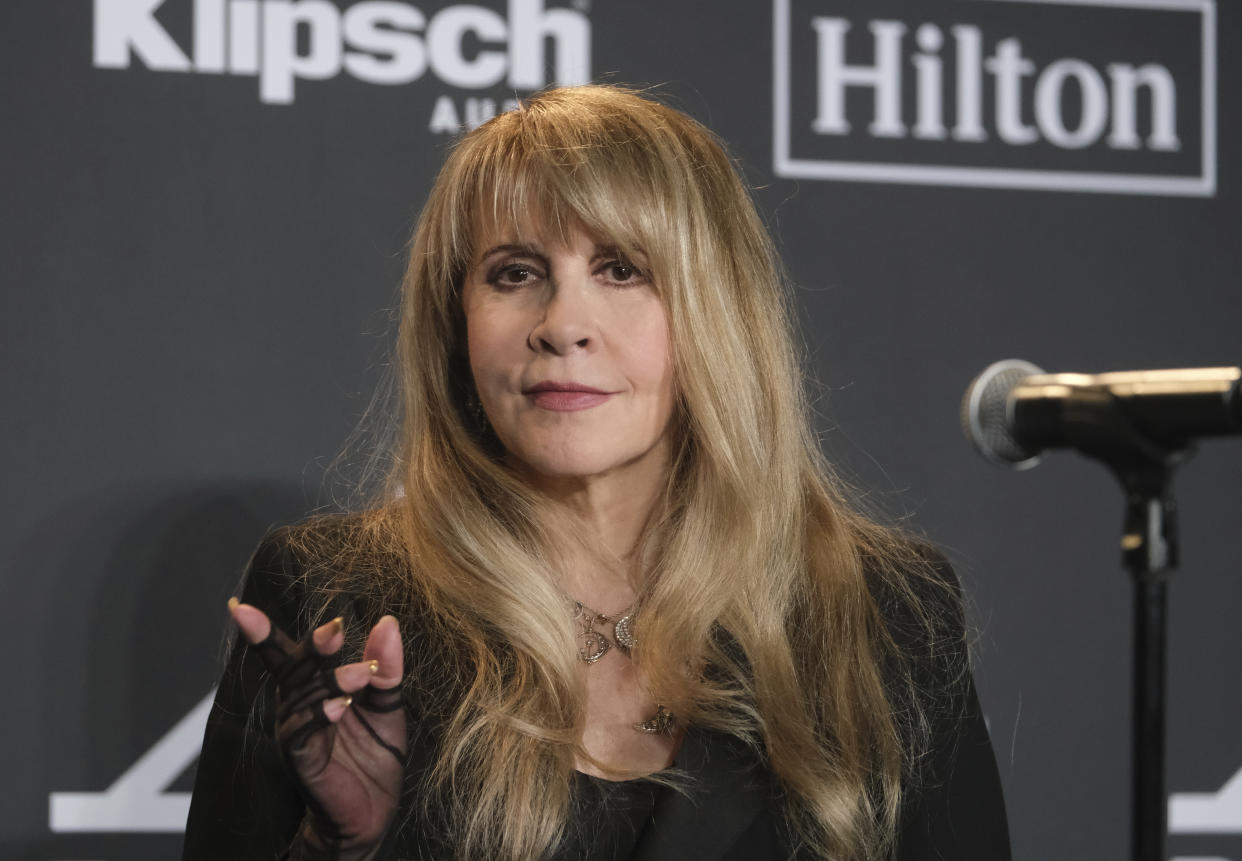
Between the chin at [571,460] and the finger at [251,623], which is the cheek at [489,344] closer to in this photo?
the chin at [571,460]

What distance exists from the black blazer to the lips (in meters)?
0.33

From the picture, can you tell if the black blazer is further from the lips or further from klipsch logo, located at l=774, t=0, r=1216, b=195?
klipsch logo, located at l=774, t=0, r=1216, b=195

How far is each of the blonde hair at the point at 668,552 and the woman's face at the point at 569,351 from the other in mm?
35

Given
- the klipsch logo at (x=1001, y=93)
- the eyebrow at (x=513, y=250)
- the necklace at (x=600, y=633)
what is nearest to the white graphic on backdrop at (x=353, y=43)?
the klipsch logo at (x=1001, y=93)

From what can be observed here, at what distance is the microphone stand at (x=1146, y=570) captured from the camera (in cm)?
97

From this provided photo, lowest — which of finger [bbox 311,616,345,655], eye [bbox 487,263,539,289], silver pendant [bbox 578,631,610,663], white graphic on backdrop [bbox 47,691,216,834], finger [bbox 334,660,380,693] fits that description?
white graphic on backdrop [bbox 47,691,216,834]

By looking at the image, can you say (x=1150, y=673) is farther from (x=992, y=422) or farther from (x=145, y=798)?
(x=145, y=798)

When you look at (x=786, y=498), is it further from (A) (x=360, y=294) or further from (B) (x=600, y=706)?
(A) (x=360, y=294)

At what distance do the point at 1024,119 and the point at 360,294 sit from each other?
3.79 feet

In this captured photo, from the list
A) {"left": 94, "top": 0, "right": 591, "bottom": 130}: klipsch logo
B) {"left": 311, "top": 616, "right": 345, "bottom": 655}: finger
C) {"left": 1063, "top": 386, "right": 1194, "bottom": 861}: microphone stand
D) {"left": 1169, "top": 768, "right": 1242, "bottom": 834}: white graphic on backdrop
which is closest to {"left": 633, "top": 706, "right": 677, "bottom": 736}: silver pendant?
{"left": 311, "top": 616, "right": 345, "bottom": 655}: finger

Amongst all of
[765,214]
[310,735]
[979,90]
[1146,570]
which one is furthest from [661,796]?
[979,90]

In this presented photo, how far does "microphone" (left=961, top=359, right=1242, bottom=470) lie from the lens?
950 millimetres

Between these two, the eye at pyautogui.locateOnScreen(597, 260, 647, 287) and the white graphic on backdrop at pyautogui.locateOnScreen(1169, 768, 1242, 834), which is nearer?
the eye at pyautogui.locateOnScreen(597, 260, 647, 287)

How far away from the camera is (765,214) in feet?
7.54
